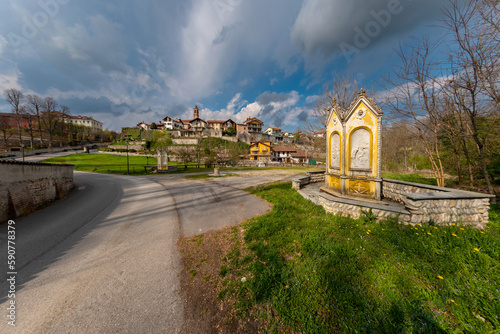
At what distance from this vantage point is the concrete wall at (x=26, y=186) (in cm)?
623

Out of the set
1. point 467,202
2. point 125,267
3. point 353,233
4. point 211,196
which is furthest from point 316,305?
point 211,196

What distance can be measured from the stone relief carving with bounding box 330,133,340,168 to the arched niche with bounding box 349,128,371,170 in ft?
2.11

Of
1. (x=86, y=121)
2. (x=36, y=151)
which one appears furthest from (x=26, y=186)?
(x=86, y=121)

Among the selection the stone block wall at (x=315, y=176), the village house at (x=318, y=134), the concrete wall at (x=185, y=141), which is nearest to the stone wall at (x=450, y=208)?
the stone block wall at (x=315, y=176)

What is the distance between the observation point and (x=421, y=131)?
30.0ft

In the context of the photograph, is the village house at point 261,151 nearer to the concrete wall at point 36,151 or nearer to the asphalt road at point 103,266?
the asphalt road at point 103,266

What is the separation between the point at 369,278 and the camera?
2957 mm

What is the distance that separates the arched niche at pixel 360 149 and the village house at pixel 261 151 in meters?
41.8

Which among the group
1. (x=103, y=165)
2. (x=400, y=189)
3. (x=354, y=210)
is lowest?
(x=354, y=210)

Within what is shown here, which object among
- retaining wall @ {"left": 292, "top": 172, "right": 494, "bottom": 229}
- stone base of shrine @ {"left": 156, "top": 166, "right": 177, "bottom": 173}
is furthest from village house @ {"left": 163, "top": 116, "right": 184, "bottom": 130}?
retaining wall @ {"left": 292, "top": 172, "right": 494, "bottom": 229}

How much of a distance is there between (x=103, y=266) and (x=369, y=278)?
5852 millimetres

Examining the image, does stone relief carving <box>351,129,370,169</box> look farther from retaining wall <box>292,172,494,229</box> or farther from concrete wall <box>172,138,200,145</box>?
concrete wall <box>172,138,200,145</box>

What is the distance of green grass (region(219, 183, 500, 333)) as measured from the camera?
227cm

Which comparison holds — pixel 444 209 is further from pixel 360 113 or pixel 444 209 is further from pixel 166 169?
pixel 166 169
